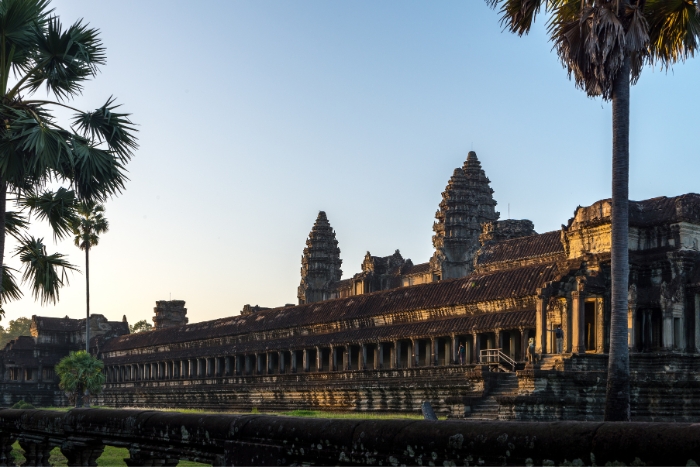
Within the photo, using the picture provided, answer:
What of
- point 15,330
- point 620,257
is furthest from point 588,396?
point 15,330

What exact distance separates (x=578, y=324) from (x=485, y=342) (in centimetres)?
884

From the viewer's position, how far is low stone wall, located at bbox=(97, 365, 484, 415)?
35.7 meters

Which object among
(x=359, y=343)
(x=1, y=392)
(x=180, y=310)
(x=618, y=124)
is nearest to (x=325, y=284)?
(x=180, y=310)

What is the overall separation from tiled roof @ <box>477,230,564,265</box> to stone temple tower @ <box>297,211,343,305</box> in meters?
44.7

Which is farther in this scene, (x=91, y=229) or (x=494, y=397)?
(x=91, y=229)

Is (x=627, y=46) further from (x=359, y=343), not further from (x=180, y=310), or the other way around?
(x=180, y=310)

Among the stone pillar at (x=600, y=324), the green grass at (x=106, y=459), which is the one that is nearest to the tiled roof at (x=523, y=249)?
the stone pillar at (x=600, y=324)

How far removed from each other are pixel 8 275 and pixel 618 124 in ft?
40.2

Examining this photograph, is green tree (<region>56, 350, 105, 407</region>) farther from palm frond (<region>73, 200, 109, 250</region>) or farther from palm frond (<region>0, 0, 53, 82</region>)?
palm frond (<region>0, 0, 53, 82</region>)

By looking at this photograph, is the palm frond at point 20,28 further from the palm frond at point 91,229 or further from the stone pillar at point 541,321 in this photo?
the palm frond at point 91,229

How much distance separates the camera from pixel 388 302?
44.8 m

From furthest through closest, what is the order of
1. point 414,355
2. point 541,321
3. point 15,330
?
1. point 15,330
2. point 414,355
3. point 541,321

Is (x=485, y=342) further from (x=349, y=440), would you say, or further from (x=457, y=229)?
(x=457, y=229)

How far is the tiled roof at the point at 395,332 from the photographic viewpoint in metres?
36.4
